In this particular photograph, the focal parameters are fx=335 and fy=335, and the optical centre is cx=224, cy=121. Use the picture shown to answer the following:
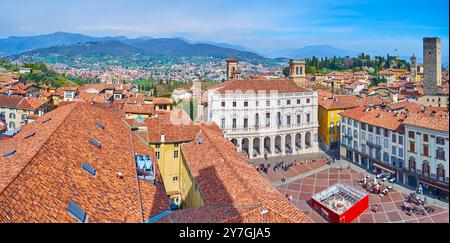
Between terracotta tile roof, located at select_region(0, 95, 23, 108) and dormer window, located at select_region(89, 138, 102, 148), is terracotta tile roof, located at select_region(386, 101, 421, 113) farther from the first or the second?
terracotta tile roof, located at select_region(0, 95, 23, 108)

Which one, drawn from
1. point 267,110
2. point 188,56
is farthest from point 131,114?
point 188,56

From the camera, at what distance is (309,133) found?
39.4 meters

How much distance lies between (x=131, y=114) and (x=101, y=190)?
78.5 feet

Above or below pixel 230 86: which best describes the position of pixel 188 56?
above

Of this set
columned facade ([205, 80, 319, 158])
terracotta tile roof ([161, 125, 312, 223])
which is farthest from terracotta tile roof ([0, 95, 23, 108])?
terracotta tile roof ([161, 125, 312, 223])

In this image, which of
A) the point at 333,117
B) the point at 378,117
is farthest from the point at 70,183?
the point at 333,117

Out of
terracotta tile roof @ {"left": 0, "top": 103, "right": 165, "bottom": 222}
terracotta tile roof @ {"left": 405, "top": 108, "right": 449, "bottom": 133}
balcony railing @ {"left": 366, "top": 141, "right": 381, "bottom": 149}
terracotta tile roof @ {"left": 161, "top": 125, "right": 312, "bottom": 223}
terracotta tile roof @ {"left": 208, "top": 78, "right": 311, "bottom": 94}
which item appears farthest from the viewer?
terracotta tile roof @ {"left": 208, "top": 78, "right": 311, "bottom": 94}

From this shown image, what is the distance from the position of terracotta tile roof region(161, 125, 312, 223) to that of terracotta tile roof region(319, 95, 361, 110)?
25288 mm

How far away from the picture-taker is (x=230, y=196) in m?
10.3

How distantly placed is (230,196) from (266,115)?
2708 cm

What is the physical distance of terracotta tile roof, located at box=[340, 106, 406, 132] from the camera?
25.2 meters

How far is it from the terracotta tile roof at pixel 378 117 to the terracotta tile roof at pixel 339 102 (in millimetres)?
4138

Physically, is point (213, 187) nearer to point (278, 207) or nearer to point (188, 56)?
point (278, 207)

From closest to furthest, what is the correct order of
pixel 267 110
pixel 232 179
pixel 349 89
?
pixel 232 179
pixel 267 110
pixel 349 89
